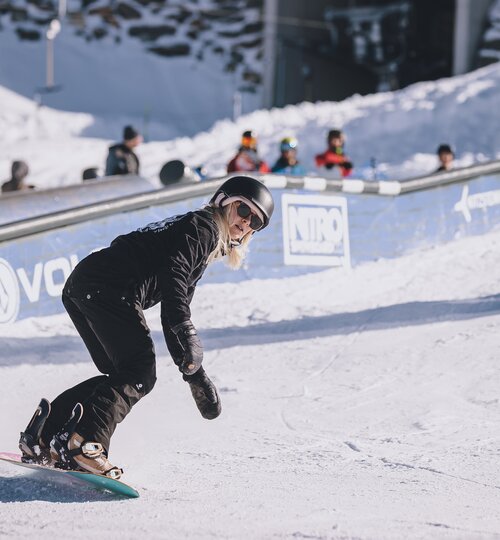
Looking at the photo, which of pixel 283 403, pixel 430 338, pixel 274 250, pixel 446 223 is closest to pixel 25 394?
pixel 283 403

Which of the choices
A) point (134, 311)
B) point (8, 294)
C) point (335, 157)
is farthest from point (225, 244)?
point (335, 157)

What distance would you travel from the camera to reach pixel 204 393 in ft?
15.7

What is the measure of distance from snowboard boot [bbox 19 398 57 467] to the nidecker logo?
3186mm

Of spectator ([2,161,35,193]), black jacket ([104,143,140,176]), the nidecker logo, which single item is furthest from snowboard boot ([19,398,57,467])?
black jacket ([104,143,140,176])

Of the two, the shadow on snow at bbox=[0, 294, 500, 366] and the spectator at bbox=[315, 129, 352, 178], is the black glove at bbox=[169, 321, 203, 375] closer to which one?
the shadow on snow at bbox=[0, 294, 500, 366]

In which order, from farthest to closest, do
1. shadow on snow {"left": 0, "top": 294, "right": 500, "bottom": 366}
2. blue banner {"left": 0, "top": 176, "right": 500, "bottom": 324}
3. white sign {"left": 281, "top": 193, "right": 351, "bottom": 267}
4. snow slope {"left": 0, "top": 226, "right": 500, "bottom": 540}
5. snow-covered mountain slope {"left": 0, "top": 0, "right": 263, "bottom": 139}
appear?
1. snow-covered mountain slope {"left": 0, "top": 0, "right": 263, "bottom": 139}
2. white sign {"left": 281, "top": 193, "right": 351, "bottom": 267}
3. blue banner {"left": 0, "top": 176, "right": 500, "bottom": 324}
4. shadow on snow {"left": 0, "top": 294, "right": 500, "bottom": 366}
5. snow slope {"left": 0, "top": 226, "right": 500, "bottom": 540}

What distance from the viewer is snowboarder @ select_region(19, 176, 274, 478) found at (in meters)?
4.62

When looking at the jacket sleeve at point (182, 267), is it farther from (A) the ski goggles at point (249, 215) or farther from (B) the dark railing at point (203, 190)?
(B) the dark railing at point (203, 190)

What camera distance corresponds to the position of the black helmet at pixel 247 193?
15.6 feet

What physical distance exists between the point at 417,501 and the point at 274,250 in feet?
18.0

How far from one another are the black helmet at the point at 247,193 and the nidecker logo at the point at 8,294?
11.3 ft

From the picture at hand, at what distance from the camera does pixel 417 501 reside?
447cm

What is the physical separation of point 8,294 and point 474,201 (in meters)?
5.19

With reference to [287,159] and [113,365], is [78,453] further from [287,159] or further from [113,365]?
[287,159]
